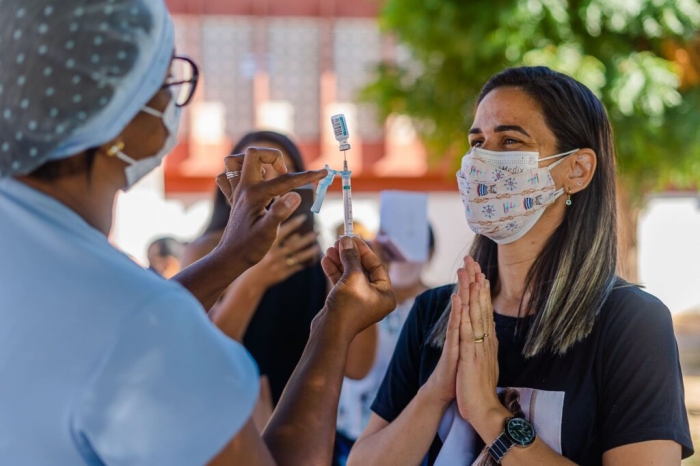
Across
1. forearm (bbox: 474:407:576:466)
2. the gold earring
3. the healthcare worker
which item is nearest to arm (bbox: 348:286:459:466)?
forearm (bbox: 474:407:576:466)

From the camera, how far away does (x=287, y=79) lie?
18.6m

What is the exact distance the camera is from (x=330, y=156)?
18.1 m

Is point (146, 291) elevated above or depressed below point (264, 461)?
above

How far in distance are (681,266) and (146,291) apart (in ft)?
59.6

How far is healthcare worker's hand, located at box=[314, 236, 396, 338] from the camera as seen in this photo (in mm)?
1771

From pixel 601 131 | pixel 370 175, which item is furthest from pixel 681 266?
pixel 601 131

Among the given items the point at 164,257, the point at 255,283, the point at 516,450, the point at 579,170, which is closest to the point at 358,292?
the point at 516,450

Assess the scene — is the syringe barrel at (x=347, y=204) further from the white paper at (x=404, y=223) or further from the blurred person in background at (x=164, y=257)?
the blurred person in background at (x=164, y=257)

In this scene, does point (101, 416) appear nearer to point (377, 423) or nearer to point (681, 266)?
point (377, 423)

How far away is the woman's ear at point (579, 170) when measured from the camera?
2.46 meters

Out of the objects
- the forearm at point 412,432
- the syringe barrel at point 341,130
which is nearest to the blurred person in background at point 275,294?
the forearm at point 412,432

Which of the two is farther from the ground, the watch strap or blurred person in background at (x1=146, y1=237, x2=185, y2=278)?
the watch strap

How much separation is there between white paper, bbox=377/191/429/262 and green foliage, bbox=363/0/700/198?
4.05 m

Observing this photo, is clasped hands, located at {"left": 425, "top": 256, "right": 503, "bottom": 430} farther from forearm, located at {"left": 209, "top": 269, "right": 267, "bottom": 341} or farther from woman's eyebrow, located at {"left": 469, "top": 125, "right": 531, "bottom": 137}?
forearm, located at {"left": 209, "top": 269, "right": 267, "bottom": 341}
